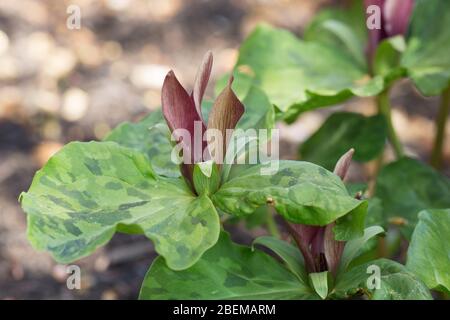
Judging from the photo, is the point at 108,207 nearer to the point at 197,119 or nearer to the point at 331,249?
the point at 197,119

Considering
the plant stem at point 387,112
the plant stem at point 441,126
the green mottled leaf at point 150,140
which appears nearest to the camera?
the green mottled leaf at point 150,140

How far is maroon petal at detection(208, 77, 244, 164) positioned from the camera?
93cm

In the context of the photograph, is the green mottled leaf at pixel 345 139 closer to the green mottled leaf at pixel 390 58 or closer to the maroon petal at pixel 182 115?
the green mottled leaf at pixel 390 58

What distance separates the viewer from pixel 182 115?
3.12 ft

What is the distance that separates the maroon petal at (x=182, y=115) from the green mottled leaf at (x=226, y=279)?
113 millimetres

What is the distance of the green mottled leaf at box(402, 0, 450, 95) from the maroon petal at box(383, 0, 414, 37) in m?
0.04

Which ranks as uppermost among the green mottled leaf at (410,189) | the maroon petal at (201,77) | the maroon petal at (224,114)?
the maroon petal at (201,77)

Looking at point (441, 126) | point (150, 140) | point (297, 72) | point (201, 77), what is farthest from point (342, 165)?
point (441, 126)

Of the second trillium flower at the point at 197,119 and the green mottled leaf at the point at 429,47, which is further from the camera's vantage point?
the green mottled leaf at the point at 429,47

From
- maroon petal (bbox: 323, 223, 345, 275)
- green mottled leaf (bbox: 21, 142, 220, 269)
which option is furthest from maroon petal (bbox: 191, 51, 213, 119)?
maroon petal (bbox: 323, 223, 345, 275)

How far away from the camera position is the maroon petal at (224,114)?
927 millimetres

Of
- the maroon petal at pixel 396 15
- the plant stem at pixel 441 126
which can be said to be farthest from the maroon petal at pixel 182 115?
the plant stem at pixel 441 126

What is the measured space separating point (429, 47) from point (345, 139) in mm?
223
